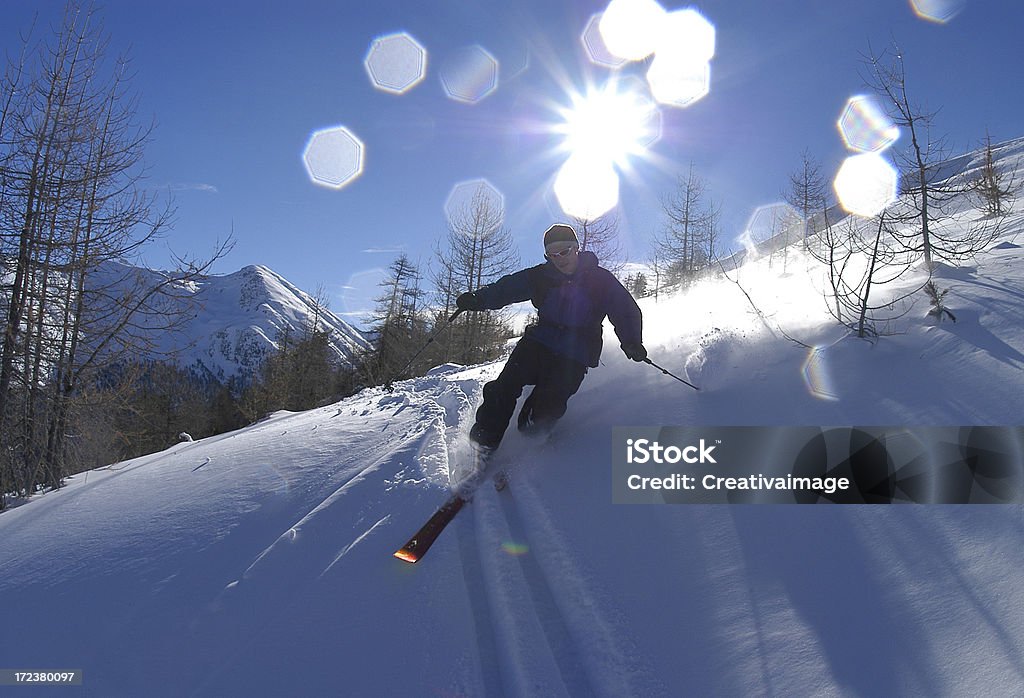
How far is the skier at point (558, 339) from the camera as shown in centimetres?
374

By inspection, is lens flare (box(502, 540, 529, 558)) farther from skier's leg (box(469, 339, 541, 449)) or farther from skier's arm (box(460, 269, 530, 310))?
skier's arm (box(460, 269, 530, 310))

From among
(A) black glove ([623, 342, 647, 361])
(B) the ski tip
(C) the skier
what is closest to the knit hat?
(C) the skier

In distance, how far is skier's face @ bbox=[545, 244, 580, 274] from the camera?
3826mm

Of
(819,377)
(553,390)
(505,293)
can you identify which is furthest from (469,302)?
(819,377)

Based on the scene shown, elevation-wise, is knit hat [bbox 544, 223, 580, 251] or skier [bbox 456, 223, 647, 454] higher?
knit hat [bbox 544, 223, 580, 251]

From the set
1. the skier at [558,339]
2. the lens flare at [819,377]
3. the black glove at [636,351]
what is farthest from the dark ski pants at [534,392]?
the lens flare at [819,377]

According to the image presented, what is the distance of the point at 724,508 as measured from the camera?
252 cm

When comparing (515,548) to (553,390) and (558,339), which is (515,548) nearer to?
(553,390)

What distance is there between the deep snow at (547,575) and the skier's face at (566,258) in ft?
4.06

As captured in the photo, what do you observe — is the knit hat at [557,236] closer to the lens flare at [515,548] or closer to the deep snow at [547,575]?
the deep snow at [547,575]

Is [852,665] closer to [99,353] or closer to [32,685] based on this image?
[32,685]

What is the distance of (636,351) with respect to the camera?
12.3 ft

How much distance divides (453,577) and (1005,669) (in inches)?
76.9

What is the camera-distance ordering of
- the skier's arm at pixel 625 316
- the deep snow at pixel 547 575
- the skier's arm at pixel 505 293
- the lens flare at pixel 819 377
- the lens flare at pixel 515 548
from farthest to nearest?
1. the skier's arm at pixel 505 293
2. the skier's arm at pixel 625 316
3. the lens flare at pixel 819 377
4. the lens flare at pixel 515 548
5. the deep snow at pixel 547 575
